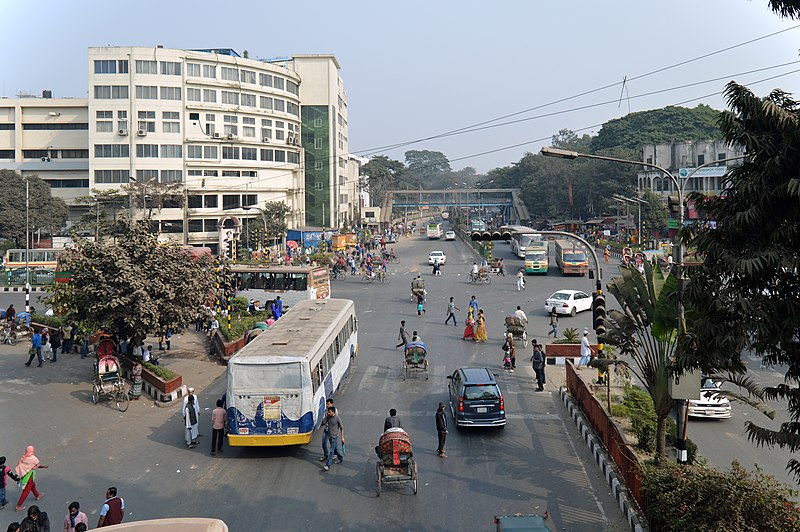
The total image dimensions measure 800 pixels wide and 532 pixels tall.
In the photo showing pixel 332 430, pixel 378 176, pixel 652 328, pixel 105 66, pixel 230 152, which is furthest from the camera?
pixel 378 176

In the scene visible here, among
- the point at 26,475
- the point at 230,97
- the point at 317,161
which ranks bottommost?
the point at 26,475

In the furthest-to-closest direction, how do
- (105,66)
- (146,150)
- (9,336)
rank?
(146,150)
(105,66)
(9,336)

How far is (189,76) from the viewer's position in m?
65.6

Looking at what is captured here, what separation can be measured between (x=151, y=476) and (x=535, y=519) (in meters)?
8.38

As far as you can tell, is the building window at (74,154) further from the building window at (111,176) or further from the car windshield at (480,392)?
the car windshield at (480,392)

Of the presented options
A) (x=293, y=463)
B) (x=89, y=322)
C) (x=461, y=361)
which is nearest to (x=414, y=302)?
(x=461, y=361)

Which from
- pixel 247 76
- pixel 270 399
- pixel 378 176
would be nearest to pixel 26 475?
pixel 270 399

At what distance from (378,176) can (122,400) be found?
394ft

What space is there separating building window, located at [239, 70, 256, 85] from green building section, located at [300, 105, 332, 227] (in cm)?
1267

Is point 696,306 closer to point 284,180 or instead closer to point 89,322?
point 89,322

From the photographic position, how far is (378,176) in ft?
452

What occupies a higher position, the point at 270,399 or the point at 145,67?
the point at 145,67

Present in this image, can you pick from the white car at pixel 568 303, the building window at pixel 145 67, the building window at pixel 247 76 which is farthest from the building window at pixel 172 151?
the white car at pixel 568 303

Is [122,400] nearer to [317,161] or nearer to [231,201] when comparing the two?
[231,201]
